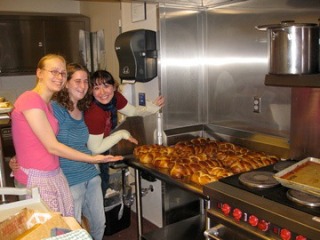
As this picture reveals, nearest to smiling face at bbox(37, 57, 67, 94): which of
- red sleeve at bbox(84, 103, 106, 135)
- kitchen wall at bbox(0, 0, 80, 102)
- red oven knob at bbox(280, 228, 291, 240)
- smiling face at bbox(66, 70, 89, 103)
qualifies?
smiling face at bbox(66, 70, 89, 103)

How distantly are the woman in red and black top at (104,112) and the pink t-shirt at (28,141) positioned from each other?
0.29m

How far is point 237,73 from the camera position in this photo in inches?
92.7

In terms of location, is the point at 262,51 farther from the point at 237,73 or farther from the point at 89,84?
the point at 89,84

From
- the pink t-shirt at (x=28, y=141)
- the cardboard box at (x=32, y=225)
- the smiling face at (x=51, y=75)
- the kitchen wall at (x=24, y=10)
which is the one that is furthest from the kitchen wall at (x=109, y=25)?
the cardboard box at (x=32, y=225)

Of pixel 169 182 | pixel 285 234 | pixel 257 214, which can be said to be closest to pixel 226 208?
pixel 257 214

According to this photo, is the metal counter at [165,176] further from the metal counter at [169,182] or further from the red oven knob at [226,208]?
the red oven knob at [226,208]

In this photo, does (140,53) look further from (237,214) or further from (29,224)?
(29,224)

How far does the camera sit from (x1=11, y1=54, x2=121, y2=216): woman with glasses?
1.64 metres

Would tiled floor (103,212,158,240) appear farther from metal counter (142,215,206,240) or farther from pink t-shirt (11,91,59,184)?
pink t-shirt (11,91,59,184)

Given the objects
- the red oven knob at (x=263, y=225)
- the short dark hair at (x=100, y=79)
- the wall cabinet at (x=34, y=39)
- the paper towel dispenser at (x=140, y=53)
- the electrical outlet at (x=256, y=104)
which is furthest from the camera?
the wall cabinet at (x=34, y=39)

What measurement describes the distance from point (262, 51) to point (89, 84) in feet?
3.47

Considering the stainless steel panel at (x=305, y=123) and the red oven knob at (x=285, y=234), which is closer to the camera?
the red oven knob at (x=285, y=234)

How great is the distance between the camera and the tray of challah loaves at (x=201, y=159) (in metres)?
1.80

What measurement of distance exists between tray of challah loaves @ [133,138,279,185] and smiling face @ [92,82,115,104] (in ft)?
1.24
